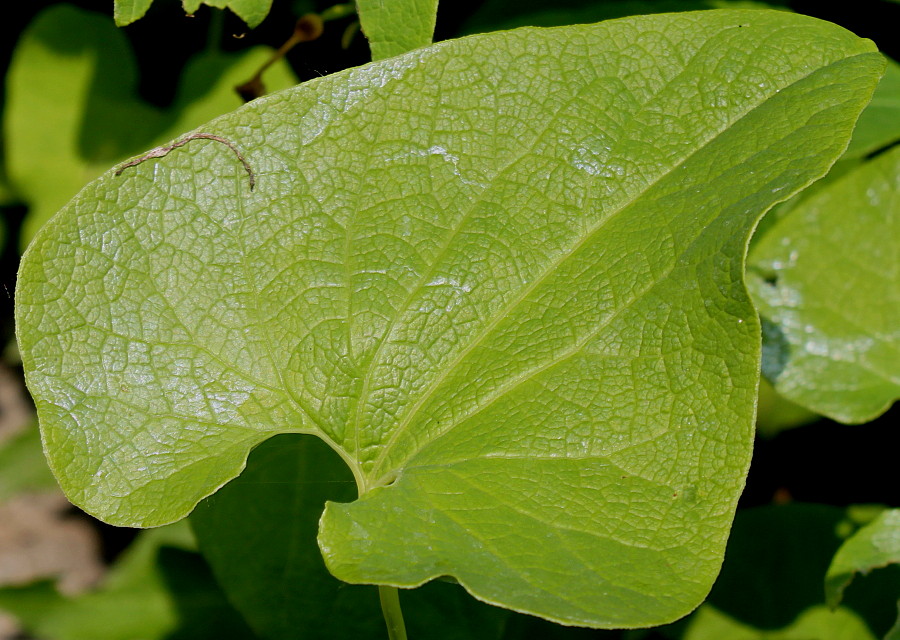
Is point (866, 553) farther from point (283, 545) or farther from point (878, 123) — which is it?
point (283, 545)

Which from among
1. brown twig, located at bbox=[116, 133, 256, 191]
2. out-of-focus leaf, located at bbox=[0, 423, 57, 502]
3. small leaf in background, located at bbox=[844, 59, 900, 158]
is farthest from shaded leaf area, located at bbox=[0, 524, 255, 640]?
small leaf in background, located at bbox=[844, 59, 900, 158]

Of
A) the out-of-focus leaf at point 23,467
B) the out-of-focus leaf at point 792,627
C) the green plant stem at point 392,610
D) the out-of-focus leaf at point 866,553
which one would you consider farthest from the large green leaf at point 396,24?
the out-of-focus leaf at point 23,467

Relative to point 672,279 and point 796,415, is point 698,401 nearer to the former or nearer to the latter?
point 672,279

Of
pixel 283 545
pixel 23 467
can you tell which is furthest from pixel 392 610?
pixel 23 467

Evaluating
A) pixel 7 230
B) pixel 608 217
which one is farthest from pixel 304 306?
pixel 7 230

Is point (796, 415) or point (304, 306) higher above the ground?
point (304, 306)

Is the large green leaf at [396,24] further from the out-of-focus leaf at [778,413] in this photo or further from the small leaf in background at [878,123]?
the out-of-focus leaf at [778,413]

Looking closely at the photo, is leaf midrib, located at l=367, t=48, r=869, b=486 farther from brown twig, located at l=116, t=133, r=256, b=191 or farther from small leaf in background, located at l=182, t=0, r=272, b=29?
small leaf in background, located at l=182, t=0, r=272, b=29
